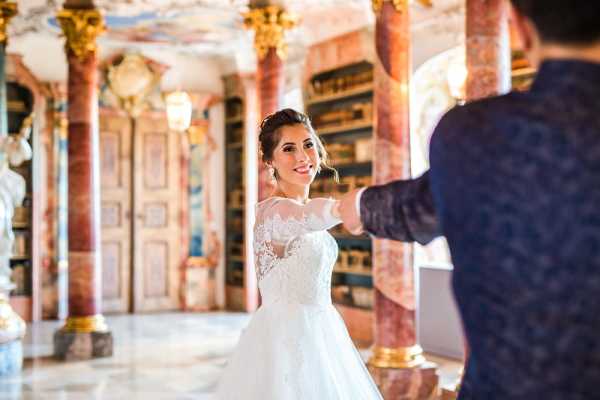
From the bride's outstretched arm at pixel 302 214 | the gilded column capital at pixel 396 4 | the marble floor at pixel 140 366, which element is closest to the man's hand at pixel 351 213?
the bride's outstretched arm at pixel 302 214

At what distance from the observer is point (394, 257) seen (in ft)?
20.6

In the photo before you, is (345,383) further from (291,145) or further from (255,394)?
(291,145)

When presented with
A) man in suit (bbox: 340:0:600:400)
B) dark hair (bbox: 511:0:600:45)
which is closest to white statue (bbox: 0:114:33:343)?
man in suit (bbox: 340:0:600:400)

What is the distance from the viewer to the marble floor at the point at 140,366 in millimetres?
6863

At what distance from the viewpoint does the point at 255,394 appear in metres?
3.08

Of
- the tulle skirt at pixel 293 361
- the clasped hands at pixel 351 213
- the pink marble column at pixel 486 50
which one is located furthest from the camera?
the pink marble column at pixel 486 50

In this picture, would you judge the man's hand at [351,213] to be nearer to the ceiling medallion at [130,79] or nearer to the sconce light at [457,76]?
the sconce light at [457,76]

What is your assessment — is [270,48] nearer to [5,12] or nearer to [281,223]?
[5,12]

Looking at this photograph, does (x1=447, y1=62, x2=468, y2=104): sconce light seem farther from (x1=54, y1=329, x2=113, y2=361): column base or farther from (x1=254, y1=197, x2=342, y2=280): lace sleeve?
(x1=54, y1=329, x2=113, y2=361): column base

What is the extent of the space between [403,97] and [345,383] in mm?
3646

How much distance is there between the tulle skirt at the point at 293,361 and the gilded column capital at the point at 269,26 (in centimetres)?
573

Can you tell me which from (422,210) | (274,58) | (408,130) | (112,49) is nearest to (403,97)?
(408,130)

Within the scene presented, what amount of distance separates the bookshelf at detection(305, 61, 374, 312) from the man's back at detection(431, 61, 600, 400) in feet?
28.4

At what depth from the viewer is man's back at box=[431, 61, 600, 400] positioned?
1.24 meters
